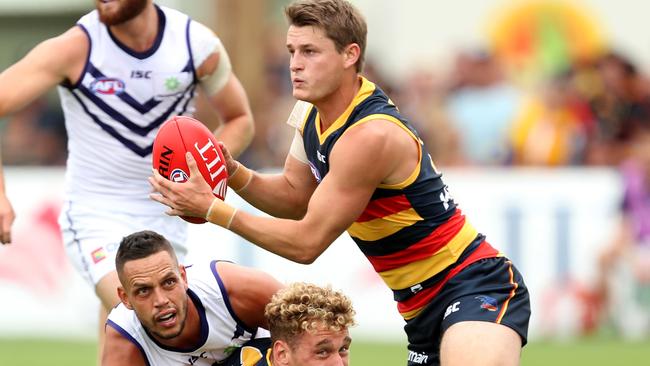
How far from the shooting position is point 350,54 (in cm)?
644

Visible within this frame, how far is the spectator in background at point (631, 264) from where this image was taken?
13523 mm

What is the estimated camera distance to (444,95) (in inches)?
609

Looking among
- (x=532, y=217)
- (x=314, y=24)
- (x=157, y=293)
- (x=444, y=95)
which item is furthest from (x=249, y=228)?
(x=444, y=95)

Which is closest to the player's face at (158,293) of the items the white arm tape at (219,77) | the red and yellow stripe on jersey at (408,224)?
the red and yellow stripe on jersey at (408,224)

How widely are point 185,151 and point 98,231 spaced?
1.48 meters

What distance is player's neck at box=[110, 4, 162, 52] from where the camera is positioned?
7.52m

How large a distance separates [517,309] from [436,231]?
546 mm

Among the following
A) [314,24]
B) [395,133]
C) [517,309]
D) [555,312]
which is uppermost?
[314,24]

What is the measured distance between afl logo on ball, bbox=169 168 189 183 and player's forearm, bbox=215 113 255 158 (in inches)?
61.6

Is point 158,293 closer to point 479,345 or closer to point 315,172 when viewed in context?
point 315,172

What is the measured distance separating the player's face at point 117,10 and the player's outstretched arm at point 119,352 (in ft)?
5.69

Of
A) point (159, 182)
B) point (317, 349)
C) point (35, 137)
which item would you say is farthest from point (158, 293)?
point (35, 137)

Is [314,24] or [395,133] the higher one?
[314,24]

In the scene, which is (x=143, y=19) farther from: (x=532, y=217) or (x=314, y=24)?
(x=532, y=217)
